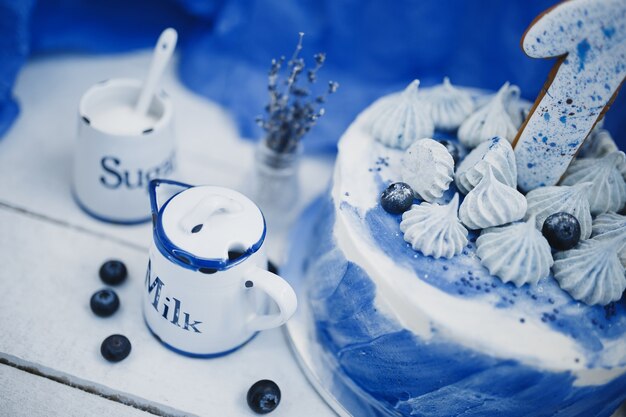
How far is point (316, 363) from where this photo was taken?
36.8 inches

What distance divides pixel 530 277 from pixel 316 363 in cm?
34

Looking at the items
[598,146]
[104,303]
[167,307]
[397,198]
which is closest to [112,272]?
[104,303]

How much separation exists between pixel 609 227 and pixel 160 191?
2.06 feet

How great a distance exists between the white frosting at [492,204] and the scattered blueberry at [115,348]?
519mm

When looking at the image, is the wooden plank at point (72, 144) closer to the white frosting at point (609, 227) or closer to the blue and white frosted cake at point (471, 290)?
the blue and white frosted cake at point (471, 290)

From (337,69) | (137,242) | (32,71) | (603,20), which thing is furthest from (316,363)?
(32,71)

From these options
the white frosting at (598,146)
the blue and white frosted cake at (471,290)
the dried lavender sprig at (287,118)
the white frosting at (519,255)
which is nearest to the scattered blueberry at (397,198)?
the blue and white frosted cake at (471,290)

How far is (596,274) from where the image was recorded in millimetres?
789

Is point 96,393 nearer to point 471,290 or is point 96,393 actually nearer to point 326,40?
point 471,290

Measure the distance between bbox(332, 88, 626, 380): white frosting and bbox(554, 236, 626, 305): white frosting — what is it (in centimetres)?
4

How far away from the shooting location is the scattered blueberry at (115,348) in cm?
89

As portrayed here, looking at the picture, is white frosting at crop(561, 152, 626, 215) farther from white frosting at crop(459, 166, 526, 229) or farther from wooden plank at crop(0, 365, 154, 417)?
wooden plank at crop(0, 365, 154, 417)

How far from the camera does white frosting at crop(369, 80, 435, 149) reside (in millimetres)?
960

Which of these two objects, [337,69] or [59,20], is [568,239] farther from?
[59,20]
